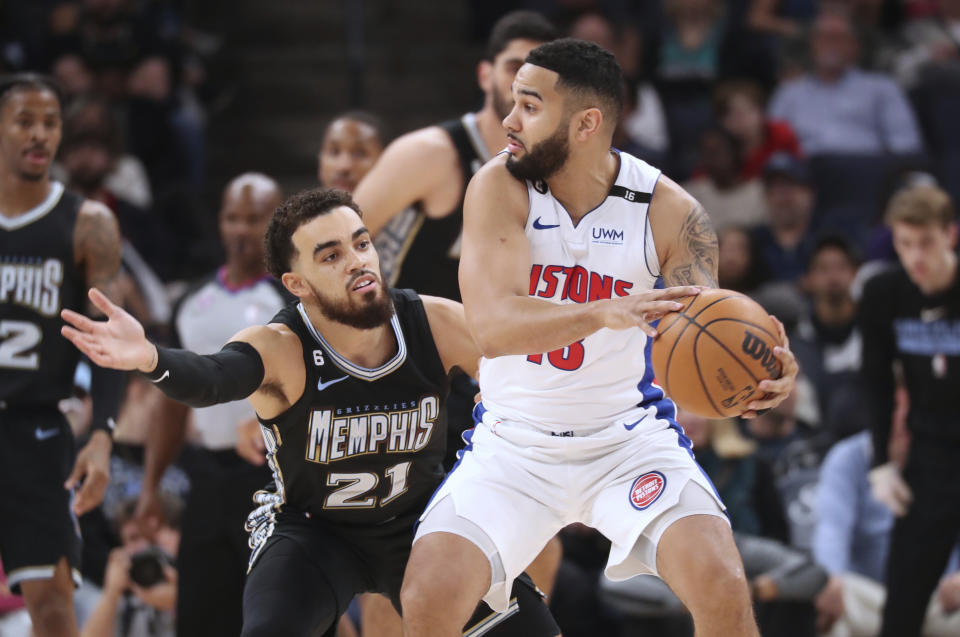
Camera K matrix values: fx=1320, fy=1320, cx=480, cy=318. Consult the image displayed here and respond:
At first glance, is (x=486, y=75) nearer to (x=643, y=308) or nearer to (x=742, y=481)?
(x=643, y=308)

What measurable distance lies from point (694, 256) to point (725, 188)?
570cm

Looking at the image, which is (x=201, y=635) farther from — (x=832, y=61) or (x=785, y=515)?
(x=832, y=61)

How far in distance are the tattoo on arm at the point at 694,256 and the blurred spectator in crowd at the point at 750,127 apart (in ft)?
19.2

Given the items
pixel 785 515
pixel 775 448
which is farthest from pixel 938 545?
pixel 775 448

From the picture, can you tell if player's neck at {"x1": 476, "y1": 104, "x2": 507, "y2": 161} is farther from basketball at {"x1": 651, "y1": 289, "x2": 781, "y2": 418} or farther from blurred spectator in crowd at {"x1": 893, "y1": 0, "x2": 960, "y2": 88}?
blurred spectator in crowd at {"x1": 893, "y1": 0, "x2": 960, "y2": 88}

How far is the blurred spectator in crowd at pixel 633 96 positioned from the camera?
10.0m

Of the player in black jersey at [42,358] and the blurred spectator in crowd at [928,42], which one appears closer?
the player in black jersey at [42,358]

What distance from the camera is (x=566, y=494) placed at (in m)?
4.16

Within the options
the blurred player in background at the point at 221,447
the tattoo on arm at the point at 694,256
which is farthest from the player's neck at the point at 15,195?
the tattoo on arm at the point at 694,256

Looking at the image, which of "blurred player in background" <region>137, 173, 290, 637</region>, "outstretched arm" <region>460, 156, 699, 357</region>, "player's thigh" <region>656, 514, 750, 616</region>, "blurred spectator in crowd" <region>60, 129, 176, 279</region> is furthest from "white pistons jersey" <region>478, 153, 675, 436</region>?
"blurred spectator in crowd" <region>60, 129, 176, 279</region>

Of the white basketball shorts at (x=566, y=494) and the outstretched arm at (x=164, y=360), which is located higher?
the outstretched arm at (x=164, y=360)

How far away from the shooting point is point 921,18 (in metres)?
11.3

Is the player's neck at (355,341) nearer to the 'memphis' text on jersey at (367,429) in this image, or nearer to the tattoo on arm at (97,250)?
the 'memphis' text on jersey at (367,429)

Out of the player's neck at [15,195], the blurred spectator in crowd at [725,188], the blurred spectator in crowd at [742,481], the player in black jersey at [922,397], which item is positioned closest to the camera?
the player's neck at [15,195]
